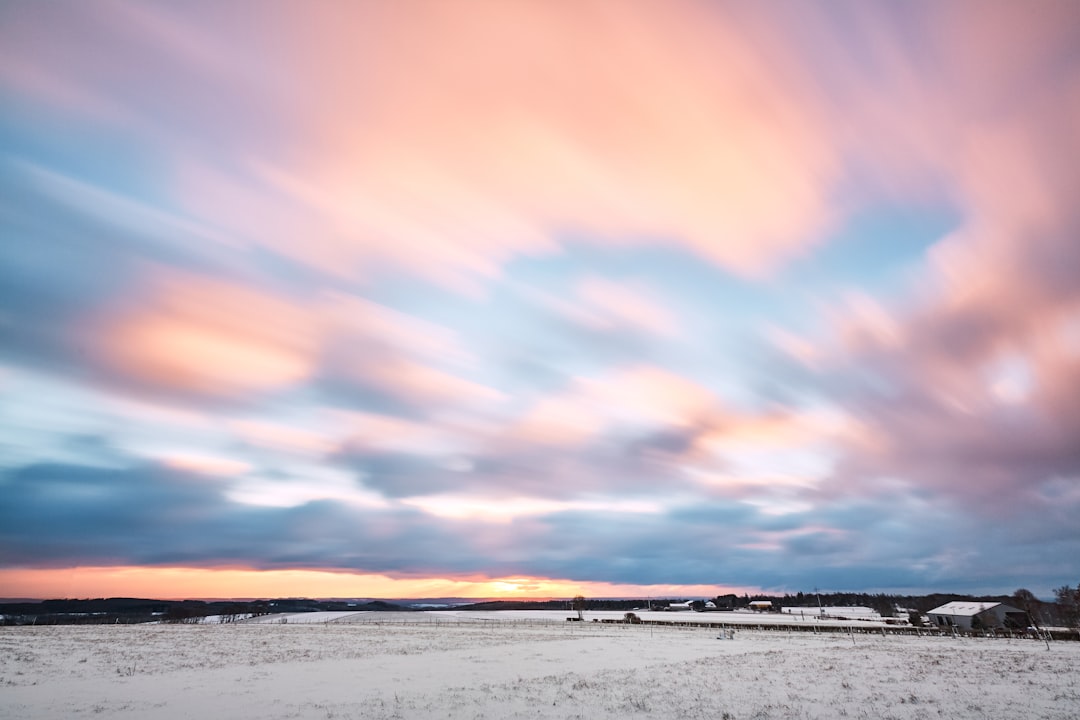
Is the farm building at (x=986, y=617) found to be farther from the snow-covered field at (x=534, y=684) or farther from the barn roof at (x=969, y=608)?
the snow-covered field at (x=534, y=684)

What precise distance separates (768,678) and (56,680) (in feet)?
152

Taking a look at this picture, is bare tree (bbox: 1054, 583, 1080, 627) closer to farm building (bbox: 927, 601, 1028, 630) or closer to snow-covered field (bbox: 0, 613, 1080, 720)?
farm building (bbox: 927, 601, 1028, 630)

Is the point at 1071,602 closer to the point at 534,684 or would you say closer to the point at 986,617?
the point at 986,617

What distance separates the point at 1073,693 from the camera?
30.2 metres

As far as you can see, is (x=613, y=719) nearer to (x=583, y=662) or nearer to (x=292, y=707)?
(x=292, y=707)

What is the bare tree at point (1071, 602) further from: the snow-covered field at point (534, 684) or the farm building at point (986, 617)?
the snow-covered field at point (534, 684)

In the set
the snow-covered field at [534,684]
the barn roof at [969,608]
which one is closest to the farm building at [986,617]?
the barn roof at [969,608]

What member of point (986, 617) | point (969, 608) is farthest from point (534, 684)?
point (969, 608)

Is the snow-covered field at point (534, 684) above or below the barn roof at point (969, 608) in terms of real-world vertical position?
above

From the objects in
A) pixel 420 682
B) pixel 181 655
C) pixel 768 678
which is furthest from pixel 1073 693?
pixel 181 655

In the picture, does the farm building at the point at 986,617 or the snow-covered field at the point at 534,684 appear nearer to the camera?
the snow-covered field at the point at 534,684

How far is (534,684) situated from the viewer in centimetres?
3416

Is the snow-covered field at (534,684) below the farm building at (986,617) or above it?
above

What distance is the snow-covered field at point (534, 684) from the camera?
2611 centimetres
